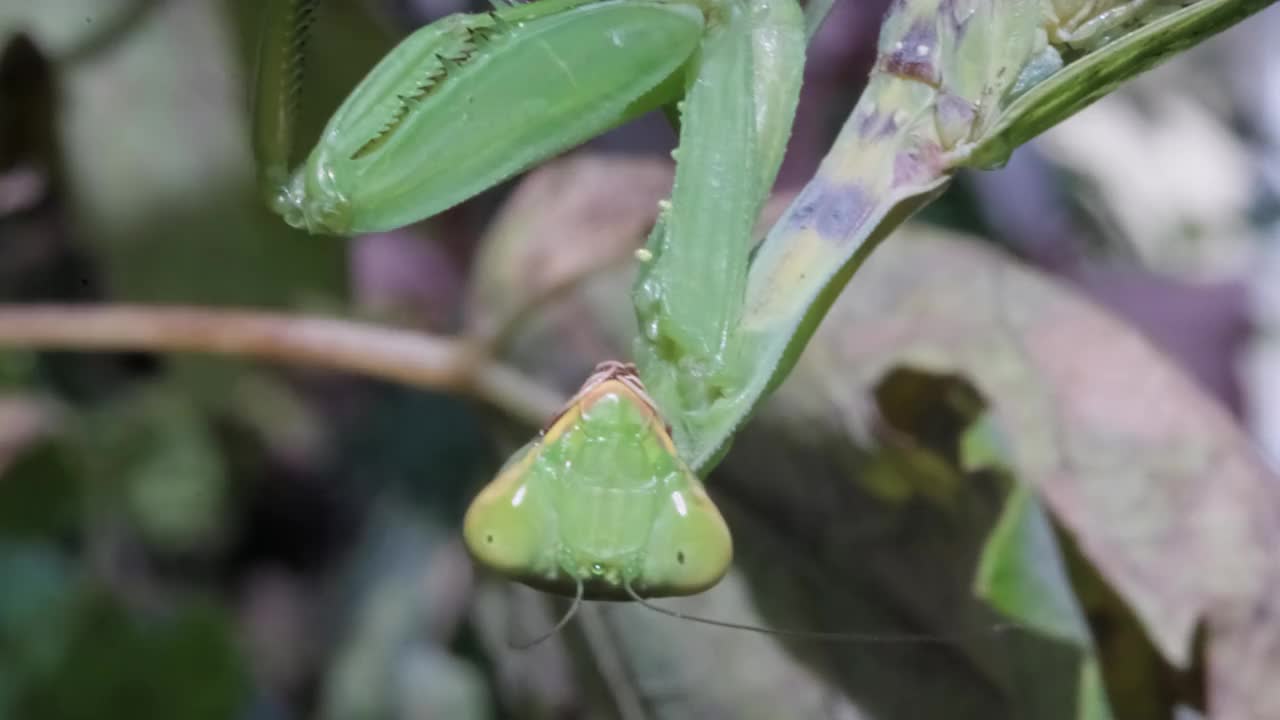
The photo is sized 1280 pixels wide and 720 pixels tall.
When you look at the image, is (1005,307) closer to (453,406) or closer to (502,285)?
(502,285)

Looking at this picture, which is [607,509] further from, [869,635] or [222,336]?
[222,336]

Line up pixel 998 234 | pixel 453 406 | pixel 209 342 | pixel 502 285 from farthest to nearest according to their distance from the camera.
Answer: pixel 998 234, pixel 453 406, pixel 502 285, pixel 209 342

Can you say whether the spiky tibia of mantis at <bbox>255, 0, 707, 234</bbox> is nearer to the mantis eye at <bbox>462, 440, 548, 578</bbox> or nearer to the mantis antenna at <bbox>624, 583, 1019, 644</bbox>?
the mantis eye at <bbox>462, 440, 548, 578</bbox>

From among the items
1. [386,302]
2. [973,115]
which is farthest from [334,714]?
[973,115]

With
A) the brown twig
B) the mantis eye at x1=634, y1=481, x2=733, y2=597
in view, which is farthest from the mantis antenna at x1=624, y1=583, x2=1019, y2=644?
the brown twig

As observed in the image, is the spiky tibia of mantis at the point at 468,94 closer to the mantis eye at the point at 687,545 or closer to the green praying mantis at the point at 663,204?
the green praying mantis at the point at 663,204

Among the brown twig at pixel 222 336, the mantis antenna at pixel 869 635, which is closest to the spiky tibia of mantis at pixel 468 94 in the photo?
the mantis antenna at pixel 869 635

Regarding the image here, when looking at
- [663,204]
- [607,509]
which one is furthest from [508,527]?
[663,204]
